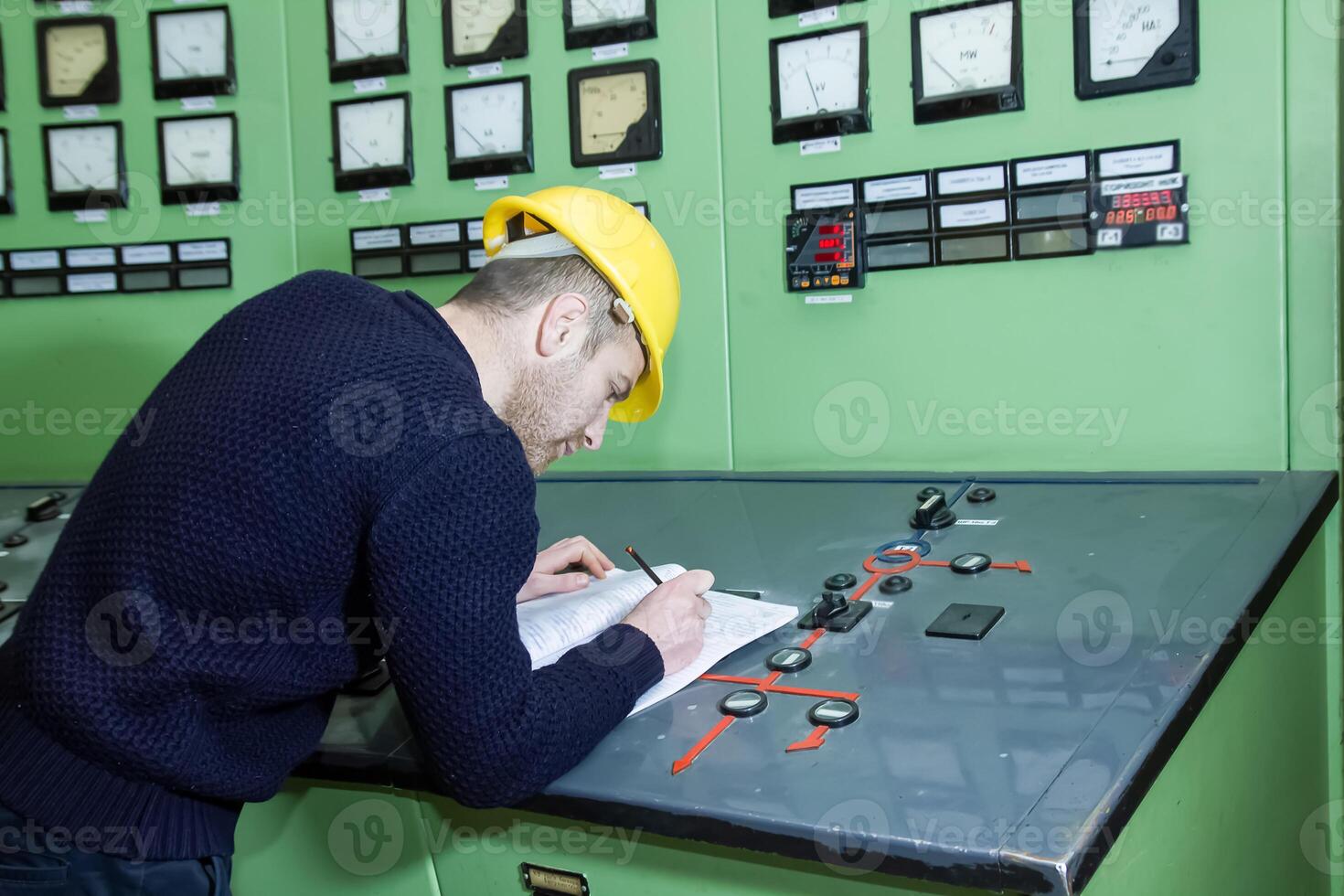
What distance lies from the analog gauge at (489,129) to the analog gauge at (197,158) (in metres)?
0.52

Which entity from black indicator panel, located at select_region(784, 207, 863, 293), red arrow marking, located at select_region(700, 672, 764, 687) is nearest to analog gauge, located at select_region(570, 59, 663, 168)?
black indicator panel, located at select_region(784, 207, 863, 293)

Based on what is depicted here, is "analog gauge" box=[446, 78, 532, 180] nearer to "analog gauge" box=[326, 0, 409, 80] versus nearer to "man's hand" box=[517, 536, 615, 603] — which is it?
"analog gauge" box=[326, 0, 409, 80]

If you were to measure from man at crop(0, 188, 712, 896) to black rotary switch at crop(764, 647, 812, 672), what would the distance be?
0.12 m

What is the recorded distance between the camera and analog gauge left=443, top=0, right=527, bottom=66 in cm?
210

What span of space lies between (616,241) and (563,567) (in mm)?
465

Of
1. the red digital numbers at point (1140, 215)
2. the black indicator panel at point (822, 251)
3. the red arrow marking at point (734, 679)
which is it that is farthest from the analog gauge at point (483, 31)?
the red arrow marking at point (734, 679)

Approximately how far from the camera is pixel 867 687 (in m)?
1.07

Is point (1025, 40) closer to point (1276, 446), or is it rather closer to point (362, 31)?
point (1276, 446)

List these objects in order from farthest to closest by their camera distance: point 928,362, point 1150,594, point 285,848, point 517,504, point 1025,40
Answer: point 928,362, point 1025,40, point 285,848, point 1150,594, point 517,504

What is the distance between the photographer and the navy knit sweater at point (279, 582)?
97cm

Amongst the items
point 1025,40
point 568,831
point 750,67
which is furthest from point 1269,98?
point 568,831

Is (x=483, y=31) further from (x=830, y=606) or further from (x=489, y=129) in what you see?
(x=830, y=606)

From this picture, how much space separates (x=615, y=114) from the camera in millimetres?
2055

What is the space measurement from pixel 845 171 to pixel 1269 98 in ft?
2.07
